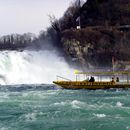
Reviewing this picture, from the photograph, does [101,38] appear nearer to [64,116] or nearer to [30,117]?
[64,116]

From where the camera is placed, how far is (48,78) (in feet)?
299

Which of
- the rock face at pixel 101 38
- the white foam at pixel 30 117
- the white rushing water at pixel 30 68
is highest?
the rock face at pixel 101 38

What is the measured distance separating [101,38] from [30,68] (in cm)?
1801

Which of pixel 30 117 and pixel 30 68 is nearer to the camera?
pixel 30 117

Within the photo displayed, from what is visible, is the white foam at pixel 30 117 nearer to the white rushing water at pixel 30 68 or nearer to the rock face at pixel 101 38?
the white rushing water at pixel 30 68

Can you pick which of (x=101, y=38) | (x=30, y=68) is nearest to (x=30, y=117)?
(x=30, y=68)

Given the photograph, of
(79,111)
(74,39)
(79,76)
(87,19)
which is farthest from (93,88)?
(87,19)

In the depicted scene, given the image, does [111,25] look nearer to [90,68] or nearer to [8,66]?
[90,68]

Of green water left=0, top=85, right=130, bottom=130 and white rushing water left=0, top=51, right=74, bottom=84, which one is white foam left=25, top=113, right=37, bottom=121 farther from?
white rushing water left=0, top=51, right=74, bottom=84

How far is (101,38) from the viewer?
3954 inches

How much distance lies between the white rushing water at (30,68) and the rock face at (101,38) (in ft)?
13.3

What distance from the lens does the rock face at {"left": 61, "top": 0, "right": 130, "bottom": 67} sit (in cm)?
9738

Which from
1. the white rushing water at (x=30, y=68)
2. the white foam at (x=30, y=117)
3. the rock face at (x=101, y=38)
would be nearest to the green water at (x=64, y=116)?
the white foam at (x=30, y=117)

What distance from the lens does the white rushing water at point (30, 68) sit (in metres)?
89.4
